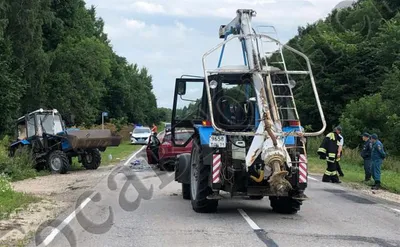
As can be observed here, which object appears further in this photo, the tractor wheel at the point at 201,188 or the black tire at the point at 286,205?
the black tire at the point at 286,205

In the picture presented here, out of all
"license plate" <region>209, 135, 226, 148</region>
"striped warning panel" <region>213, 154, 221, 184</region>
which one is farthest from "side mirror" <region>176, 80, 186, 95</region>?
"striped warning panel" <region>213, 154, 221, 184</region>

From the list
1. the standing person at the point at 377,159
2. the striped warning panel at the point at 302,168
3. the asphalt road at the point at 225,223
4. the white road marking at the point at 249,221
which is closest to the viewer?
the asphalt road at the point at 225,223

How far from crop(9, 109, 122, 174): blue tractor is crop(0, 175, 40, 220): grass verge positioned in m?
7.64

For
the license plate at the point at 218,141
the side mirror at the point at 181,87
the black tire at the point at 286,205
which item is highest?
the side mirror at the point at 181,87

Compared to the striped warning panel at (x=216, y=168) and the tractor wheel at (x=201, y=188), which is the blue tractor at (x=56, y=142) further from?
the striped warning panel at (x=216, y=168)

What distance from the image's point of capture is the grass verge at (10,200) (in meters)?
11.7

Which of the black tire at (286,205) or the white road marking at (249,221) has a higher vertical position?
→ the black tire at (286,205)

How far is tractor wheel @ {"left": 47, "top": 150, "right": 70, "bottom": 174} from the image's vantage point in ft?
74.1

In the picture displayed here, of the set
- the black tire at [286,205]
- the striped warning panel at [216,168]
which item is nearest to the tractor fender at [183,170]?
the black tire at [286,205]

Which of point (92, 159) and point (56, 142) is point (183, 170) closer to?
point (56, 142)

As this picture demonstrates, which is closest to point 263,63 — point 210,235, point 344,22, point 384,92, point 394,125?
point 210,235

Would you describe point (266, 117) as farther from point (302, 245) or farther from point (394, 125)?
point (394, 125)

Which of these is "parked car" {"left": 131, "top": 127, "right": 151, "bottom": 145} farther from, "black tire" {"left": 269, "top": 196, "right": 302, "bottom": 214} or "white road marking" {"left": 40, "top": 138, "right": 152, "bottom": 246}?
"black tire" {"left": 269, "top": 196, "right": 302, "bottom": 214}

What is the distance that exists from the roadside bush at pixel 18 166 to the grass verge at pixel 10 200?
5675mm
